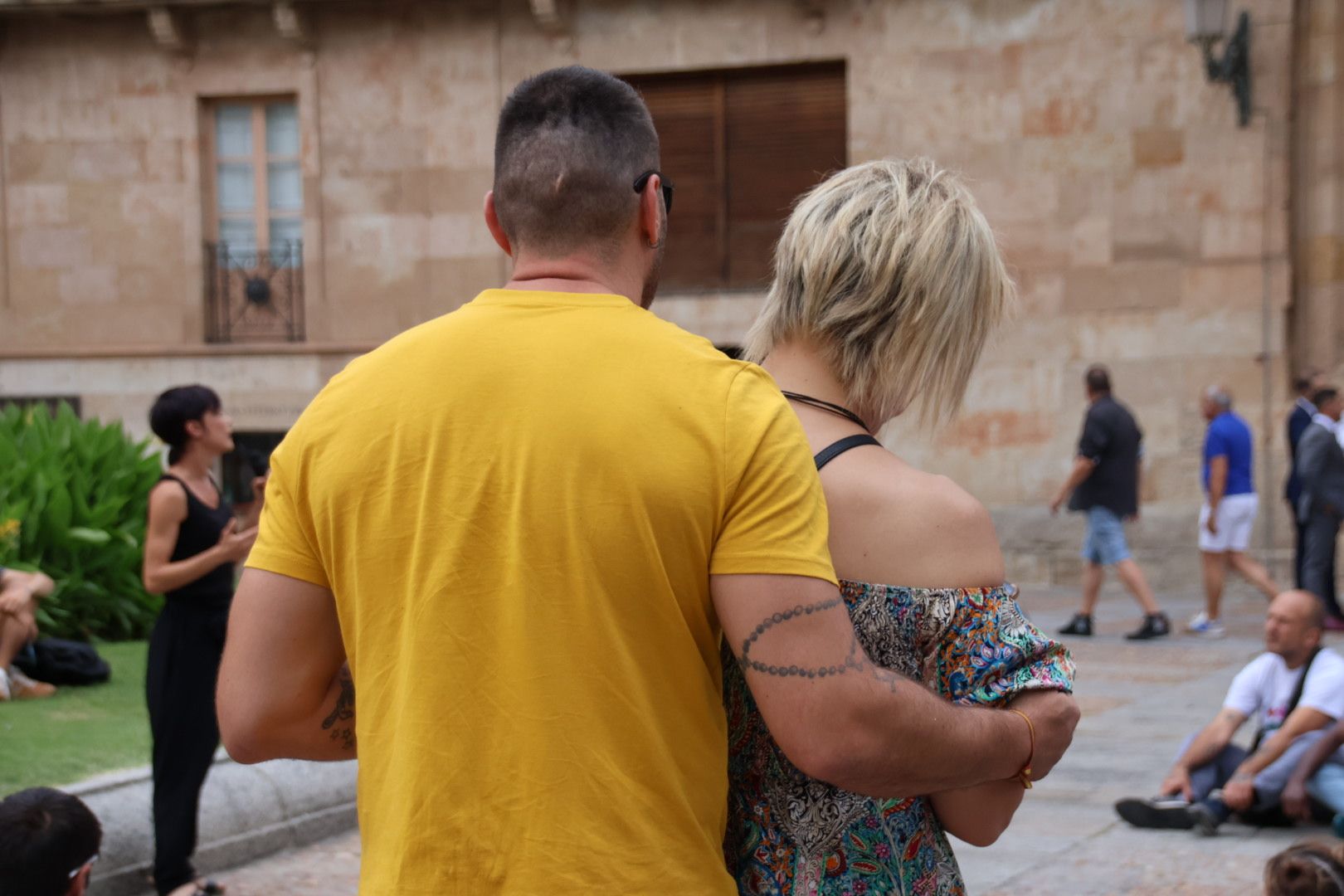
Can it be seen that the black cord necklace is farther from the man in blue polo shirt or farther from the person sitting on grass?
the man in blue polo shirt

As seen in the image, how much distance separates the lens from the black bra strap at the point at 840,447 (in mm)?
1897

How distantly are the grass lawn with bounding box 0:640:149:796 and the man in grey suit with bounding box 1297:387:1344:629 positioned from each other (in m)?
7.46

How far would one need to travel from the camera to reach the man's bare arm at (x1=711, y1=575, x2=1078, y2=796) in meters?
1.63

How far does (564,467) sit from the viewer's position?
1.63 metres

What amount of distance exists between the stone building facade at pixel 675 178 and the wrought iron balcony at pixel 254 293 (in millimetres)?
53

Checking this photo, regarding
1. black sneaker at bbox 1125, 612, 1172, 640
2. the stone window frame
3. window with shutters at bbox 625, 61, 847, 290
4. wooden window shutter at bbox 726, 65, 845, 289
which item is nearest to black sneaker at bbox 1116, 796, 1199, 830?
black sneaker at bbox 1125, 612, 1172, 640

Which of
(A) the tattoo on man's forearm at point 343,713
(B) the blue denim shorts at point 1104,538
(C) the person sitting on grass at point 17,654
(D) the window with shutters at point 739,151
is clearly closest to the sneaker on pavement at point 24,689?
(C) the person sitting on grass at point 17,654

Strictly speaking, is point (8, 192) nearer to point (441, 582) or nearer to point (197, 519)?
point (197, 519)

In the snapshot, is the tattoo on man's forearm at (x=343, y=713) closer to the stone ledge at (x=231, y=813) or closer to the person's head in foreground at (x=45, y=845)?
the person's head in foreground at (x=45, y=845)

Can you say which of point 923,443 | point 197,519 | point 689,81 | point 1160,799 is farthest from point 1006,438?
point 197,519

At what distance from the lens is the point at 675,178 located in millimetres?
15828

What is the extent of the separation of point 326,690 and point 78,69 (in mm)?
16760

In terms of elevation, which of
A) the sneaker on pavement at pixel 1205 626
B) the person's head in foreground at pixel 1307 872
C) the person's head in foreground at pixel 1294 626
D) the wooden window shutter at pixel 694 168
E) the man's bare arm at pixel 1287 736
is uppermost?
the wooden window shutter at pixel 694 168

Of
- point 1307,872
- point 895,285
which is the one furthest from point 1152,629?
point 895,285
